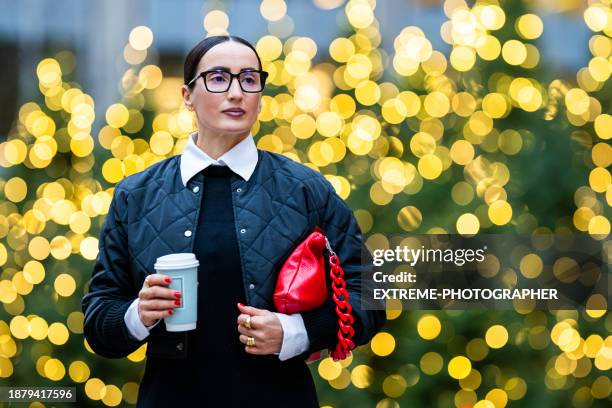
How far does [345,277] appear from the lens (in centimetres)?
188

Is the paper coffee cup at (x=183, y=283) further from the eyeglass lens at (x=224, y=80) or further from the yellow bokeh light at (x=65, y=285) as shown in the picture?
the yellow bokeh light at (x=65, y=285)

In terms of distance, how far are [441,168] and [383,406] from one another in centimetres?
103

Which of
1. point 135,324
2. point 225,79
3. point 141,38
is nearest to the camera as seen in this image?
point 135,324

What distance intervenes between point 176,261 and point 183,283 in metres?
0.05

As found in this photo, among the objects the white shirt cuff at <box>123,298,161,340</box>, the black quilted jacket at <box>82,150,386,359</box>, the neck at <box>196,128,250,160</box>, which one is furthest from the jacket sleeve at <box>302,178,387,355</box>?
the white shirt cuff at <box>123,298,161,340</box>

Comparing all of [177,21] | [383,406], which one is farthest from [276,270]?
[177,21]

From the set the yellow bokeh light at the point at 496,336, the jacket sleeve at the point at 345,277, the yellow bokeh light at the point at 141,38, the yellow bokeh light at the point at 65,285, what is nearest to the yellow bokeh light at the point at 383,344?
the yellow bokeh light at the point at 496,336

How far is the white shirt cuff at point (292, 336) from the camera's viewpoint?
5.73 ft

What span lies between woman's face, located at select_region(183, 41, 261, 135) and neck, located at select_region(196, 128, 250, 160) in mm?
25

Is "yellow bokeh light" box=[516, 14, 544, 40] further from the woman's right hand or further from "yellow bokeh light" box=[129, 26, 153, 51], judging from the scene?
"yellow bokeh light" box=[129, 26, 153, 51]

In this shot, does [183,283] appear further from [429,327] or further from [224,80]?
[429,327]

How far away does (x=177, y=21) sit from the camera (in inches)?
277

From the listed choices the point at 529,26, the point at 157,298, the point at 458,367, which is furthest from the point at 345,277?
the point at 529,26

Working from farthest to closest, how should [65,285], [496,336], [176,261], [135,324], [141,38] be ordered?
[141,38], [65,285], [496,336], [135,324], [176,261]
